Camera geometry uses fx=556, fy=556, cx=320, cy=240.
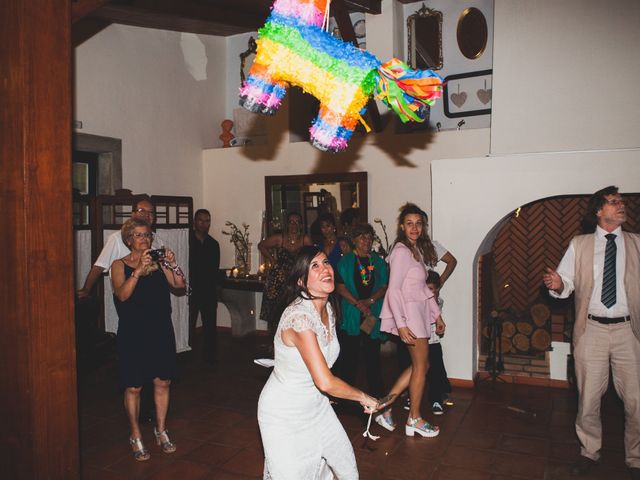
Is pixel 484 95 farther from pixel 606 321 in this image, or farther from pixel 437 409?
pixel 606 321

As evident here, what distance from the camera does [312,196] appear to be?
7598 millimetres

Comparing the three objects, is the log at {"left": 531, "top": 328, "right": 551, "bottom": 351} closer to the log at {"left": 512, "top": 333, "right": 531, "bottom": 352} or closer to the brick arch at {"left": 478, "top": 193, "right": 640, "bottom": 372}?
the log at {"left": 512, "top": 333, "right": 531, "bottom": 352}

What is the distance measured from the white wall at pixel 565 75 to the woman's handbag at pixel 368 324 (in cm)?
215

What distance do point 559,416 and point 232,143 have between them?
5758 mm

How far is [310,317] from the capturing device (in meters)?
2.45

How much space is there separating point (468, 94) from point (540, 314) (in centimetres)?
308

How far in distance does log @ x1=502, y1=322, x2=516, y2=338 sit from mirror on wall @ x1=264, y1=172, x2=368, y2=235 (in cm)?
221

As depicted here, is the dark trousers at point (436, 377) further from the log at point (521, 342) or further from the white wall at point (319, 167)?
the white wall at point (319, 167)

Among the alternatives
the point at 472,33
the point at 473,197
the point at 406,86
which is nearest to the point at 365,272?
the point at 473,197

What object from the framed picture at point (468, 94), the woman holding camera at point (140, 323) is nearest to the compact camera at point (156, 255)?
the woman holding camera at point (140, 323)

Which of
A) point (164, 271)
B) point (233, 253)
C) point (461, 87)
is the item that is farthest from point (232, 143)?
point (164, 271)

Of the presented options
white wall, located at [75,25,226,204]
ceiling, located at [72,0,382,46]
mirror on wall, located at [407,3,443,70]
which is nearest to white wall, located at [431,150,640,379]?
ceiling, located at [72,0,382,46]

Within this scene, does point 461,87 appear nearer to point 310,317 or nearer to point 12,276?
point 310,317

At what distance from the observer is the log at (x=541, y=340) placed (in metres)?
5.70
